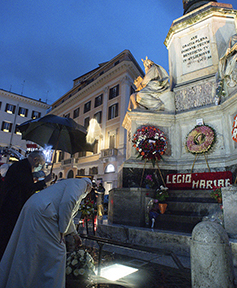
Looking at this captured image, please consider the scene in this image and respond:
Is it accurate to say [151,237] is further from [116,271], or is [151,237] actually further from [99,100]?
[99,100]

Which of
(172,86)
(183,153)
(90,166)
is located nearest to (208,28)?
(172,86)

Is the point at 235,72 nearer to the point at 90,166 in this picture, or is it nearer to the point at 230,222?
the point at 230,222

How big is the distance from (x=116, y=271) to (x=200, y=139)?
15.4 feet

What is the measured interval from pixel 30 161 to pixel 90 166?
25252 millimetres

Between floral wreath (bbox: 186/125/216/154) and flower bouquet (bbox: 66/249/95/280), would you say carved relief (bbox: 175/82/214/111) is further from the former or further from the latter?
flower bouquet (bbox: 66/249/95/280)

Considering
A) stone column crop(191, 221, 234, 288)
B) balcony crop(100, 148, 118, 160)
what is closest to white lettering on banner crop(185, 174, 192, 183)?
stone column crop(191, 221, 234, 288)

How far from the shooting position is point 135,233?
4.34 metres

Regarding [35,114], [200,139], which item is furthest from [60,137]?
[35,114]

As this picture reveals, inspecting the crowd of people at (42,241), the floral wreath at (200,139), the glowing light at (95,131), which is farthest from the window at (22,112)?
the crowd of people at (42,241)

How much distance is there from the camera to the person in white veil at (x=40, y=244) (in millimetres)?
2010

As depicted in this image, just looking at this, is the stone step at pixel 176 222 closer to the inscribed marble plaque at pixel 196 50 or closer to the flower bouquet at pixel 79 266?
the flower bouquet at pixel 79 266

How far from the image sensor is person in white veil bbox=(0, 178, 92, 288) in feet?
6.59

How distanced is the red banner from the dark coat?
4180mm

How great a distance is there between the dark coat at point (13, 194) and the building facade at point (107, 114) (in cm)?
2044
